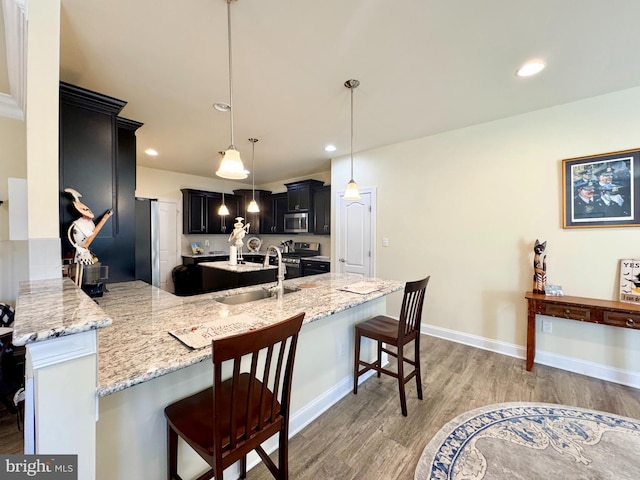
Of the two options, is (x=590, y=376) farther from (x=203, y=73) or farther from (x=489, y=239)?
(x=203, y=73)

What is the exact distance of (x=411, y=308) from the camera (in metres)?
2.08

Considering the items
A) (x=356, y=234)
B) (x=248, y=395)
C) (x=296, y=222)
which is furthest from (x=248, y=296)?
(x=296, y=222)

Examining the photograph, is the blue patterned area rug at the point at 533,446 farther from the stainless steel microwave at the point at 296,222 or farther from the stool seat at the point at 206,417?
the stainless steel microwave at the point at 296,222

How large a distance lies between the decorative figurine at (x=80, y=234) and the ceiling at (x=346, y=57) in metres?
1.11

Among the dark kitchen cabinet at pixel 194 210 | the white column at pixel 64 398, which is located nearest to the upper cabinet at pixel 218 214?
the dark kitchen cabinet at pixel 194 210

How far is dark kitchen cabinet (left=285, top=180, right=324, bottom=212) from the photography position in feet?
17.5

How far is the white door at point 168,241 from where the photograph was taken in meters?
5.48

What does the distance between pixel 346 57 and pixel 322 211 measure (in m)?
3.34

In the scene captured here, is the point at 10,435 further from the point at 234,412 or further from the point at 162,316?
the point at 234,412

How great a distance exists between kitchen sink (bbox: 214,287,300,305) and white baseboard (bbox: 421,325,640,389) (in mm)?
2329

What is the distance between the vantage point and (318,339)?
6.67 feet

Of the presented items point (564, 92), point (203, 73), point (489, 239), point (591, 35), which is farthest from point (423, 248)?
point (203, 73)

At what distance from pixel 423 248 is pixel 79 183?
366 centimetres

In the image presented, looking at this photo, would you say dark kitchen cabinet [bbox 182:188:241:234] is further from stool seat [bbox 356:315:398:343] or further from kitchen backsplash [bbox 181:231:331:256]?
stool seat [bbox 356:315:398:343]
